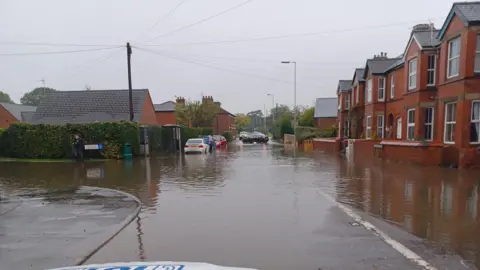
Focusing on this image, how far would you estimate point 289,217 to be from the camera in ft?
24.7

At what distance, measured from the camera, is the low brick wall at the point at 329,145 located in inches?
1157

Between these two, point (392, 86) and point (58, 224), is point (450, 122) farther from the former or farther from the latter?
point (58, 224)

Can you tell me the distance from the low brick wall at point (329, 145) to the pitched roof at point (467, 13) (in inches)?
555

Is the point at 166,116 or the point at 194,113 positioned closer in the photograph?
the point at 194,113

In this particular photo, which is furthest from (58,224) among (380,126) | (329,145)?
(329,145)

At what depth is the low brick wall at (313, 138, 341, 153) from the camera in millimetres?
29391

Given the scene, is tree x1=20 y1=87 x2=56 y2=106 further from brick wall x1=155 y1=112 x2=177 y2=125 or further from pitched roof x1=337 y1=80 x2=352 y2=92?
pitched roof x1=337 y1=80 x2=352 y2=92

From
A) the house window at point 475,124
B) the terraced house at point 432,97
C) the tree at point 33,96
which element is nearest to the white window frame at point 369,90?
the terraced house at point 432,97

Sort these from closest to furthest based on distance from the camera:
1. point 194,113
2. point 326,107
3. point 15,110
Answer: point 194,113, point 15,110, point 326,107

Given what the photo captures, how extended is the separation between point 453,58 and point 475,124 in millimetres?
3349

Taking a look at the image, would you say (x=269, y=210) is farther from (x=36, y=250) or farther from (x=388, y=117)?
(x=388, y=117)

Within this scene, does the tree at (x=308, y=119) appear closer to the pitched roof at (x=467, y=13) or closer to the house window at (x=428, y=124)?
the house window at (x=428, y=124)

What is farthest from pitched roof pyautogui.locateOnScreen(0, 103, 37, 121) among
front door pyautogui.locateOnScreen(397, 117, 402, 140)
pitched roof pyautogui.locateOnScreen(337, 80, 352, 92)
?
front door pyautogui.locateOnScreen(397, 117, 402, 140)

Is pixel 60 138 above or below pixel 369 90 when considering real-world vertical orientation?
below
